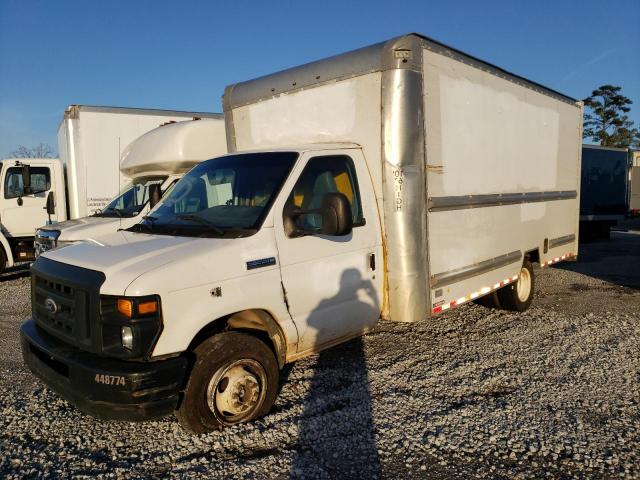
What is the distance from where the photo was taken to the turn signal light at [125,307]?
3.12m

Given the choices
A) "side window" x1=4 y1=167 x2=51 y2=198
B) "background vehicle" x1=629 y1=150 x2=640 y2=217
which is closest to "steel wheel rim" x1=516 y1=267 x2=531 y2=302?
"side window" x1=4 y1=167 x2=51 y2=198

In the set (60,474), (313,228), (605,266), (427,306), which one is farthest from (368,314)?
(605,266)

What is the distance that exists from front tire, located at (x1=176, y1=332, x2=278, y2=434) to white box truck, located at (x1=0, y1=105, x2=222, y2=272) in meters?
7.88

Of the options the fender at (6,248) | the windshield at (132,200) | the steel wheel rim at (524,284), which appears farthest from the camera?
the fender at (6,248)

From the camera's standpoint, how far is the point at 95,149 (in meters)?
10.6

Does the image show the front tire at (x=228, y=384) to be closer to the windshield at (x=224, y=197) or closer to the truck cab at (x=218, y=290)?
the truck cab at (x=218, y=290)

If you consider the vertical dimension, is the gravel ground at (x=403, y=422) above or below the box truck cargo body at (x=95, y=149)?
below

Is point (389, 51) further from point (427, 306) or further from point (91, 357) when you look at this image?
point (91, 357)

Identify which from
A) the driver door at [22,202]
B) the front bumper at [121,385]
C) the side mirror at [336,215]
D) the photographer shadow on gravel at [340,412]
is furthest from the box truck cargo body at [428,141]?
the driver door at [22,202]

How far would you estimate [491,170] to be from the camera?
19.1 ft

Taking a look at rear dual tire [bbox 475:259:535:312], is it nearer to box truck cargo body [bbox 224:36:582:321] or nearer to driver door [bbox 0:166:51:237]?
box truck cargo body [bbox 224:36:582:321]

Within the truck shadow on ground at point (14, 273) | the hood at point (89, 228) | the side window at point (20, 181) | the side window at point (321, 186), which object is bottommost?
the truck shadow on ground at point (14, 273)

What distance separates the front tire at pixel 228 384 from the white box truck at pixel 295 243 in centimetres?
1

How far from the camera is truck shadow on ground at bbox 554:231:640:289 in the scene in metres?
9.79
